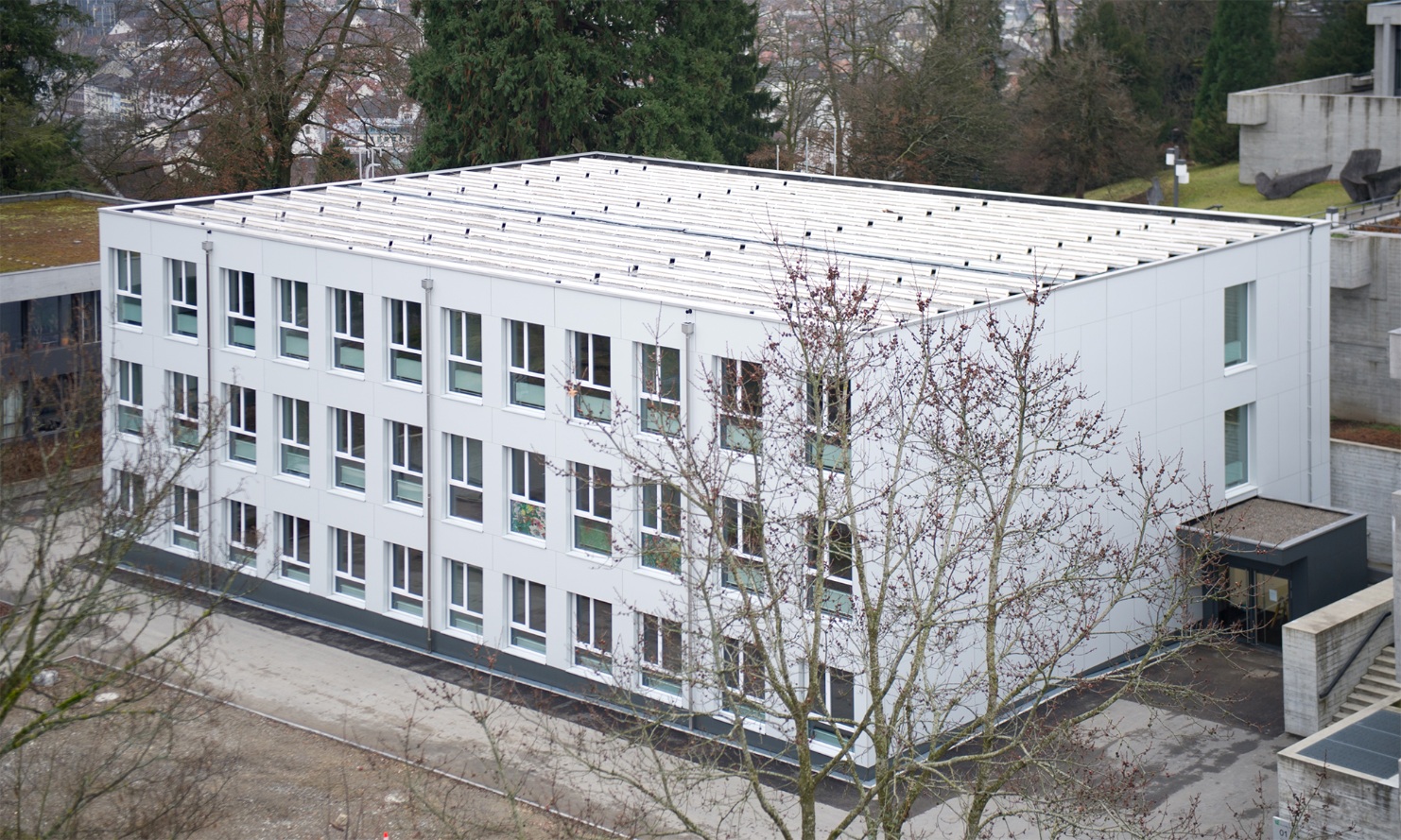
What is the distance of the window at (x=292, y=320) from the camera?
28.5m

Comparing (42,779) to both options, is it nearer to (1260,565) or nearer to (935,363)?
(935,363)

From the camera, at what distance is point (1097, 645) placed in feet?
84.0

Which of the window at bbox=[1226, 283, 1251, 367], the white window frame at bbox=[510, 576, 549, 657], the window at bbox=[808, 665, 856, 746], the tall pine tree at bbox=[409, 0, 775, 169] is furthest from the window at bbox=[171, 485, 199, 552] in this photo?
the window at bbox=[1226, 283, 1251, 367]

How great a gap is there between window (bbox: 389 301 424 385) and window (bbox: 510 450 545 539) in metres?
2.21

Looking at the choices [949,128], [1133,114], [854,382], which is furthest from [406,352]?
[1133,114]

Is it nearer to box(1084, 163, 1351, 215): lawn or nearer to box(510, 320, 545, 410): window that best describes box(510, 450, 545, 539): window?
box(510, 320, 545, 410): window

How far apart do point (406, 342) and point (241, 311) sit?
3912 mm

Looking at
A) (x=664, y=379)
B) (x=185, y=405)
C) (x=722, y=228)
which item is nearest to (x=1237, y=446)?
(x=722, y=228)

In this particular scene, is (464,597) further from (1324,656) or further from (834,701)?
(1324,656)

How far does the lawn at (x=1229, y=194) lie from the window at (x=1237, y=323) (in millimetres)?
16755

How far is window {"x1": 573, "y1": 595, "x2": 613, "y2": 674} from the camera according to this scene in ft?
83.0

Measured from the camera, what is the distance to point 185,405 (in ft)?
100

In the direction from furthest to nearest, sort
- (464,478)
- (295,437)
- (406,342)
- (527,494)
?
(295,437) < (406,342) < (464,478) < (527,494)

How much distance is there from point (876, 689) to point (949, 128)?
1497 inches
